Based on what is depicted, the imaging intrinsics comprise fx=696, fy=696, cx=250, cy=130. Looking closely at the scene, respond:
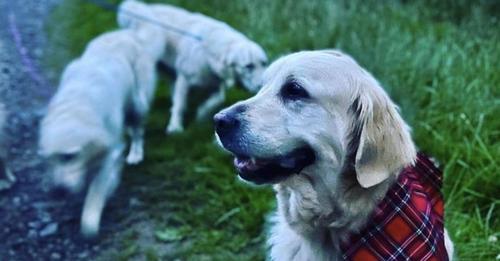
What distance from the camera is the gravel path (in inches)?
146

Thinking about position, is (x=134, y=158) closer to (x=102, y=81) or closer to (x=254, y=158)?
(x=102, y=81)

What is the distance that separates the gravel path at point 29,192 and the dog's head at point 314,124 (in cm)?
168

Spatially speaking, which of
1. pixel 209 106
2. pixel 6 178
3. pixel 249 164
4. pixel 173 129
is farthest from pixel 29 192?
pixel 249 164

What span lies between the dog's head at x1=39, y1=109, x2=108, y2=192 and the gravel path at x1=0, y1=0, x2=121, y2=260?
0.30m

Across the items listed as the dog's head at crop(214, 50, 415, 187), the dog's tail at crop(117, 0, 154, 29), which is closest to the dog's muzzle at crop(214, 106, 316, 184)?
the dog's head at crop(214, 50, 415, 187)

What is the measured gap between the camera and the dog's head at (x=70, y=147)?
3.56 m

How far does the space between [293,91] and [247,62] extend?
272 cm

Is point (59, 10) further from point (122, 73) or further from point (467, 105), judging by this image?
point (467, 105)

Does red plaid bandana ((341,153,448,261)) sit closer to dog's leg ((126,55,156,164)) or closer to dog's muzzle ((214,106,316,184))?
dog's muzzle ((214,106,316,184))

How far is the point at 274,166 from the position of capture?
234 cm

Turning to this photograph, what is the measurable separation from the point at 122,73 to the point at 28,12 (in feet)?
12.2

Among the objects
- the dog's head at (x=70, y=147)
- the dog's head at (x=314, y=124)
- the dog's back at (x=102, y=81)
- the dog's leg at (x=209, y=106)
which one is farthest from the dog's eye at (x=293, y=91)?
the dog's leg at (x=209, y=106)

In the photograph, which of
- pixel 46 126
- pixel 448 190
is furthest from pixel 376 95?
pixel 46 126

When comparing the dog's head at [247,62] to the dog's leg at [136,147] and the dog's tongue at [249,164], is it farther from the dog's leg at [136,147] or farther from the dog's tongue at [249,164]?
the dog's tongue at [249,164]
